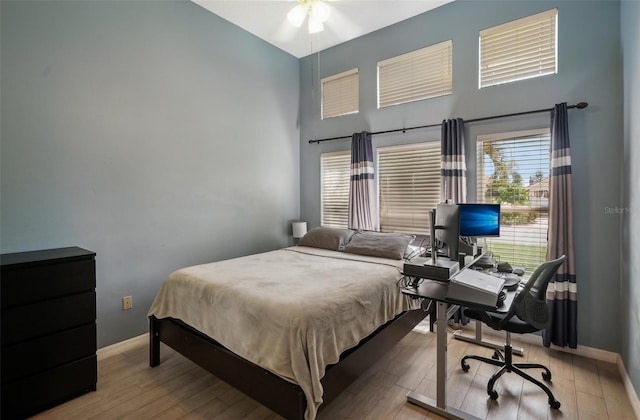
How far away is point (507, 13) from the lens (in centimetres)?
300

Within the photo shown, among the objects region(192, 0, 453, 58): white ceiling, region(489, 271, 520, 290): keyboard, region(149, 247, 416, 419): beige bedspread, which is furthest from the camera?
region(192, 0, 453, 58): white ceiling

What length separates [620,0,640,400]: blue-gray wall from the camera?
199cm

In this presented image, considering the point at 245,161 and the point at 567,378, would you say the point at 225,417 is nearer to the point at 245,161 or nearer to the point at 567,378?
the point at 567,378

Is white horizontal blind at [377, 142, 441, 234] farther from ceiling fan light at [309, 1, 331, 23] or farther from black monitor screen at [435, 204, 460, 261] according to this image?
ceiling fan light at [309, 1, 331, 23]

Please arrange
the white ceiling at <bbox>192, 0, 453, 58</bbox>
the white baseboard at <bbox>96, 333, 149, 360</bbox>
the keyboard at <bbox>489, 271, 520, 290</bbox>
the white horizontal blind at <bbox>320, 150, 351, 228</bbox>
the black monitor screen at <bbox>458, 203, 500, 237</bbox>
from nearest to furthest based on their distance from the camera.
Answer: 1. the keyboard at <bbox>489, 271, 520, 290</bbox>
2. the white baseboard at <bbox>96, 333, 149, 360</bbox>
3. the black monitor screen at <bbox>458, 203, 500, 237</bbox>
4. the white ceiling at <bbox>192, 0, 453, 58</bbox>
5. the white horizontal blind at <bbox>320, 150, 351, 228</bbox>

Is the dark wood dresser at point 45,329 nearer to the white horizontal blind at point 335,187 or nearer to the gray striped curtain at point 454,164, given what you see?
the white horizontal blind at point 335,187

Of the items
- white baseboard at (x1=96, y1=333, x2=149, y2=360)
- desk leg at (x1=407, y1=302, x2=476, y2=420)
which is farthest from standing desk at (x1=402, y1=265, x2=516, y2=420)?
white baseboard at (x1=96, y1=333, x2=149, y2=360)

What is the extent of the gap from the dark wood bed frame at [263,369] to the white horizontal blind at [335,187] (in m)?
2.01

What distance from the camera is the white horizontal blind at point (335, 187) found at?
434 centimetres

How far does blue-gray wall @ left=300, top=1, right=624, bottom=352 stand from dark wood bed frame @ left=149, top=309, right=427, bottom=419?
162 centimetres

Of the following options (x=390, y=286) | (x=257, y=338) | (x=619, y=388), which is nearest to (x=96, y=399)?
(x=257, y=338)

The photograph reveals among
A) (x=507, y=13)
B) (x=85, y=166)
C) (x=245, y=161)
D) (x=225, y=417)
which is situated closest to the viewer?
(x=225, y=417)

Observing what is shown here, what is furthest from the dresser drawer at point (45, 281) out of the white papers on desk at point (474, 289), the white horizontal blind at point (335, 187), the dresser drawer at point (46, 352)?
the white horizontal blind at point (335, 187)

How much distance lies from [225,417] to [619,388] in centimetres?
276
